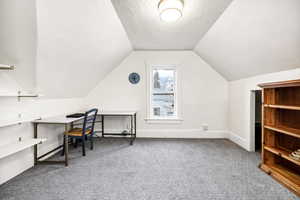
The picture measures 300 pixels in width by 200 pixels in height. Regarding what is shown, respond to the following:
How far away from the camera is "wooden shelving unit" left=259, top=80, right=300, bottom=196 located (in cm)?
213

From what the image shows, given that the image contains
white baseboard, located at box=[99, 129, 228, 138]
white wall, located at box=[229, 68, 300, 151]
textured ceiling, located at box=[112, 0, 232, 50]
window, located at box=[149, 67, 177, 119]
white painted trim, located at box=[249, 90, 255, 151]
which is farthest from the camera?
window, located at box=[149, 67, 177, 119]

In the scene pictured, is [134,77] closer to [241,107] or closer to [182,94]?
[182,94]

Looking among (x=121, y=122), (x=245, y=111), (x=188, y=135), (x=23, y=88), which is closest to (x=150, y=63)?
(x=121, y=122)

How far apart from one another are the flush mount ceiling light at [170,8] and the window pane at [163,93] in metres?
2.20

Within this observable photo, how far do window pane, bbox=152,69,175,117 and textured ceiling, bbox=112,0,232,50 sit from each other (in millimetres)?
804

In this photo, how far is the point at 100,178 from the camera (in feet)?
7.06

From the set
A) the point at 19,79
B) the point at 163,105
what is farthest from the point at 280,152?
the point at 19,79

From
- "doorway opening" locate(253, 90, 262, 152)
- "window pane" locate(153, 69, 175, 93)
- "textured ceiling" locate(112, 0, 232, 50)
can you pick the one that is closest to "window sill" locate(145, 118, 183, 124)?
"window pane" locate(153, 69, 175, 93)

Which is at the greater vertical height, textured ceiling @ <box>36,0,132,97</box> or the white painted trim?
textured ceiling @ <box>36,0,132,97</box>

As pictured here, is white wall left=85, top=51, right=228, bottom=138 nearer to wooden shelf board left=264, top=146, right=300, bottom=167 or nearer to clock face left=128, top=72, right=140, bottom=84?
clock face left=128, top=72, right=140, bottom=84

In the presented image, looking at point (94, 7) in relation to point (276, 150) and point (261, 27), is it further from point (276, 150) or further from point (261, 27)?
point (276, 150)

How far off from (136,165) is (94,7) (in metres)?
2.38

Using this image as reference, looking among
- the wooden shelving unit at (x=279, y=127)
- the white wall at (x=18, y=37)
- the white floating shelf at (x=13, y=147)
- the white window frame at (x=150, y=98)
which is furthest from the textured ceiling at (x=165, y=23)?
the white floating shelf at (x=13, y=147)

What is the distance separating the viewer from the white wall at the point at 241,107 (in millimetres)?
2989
